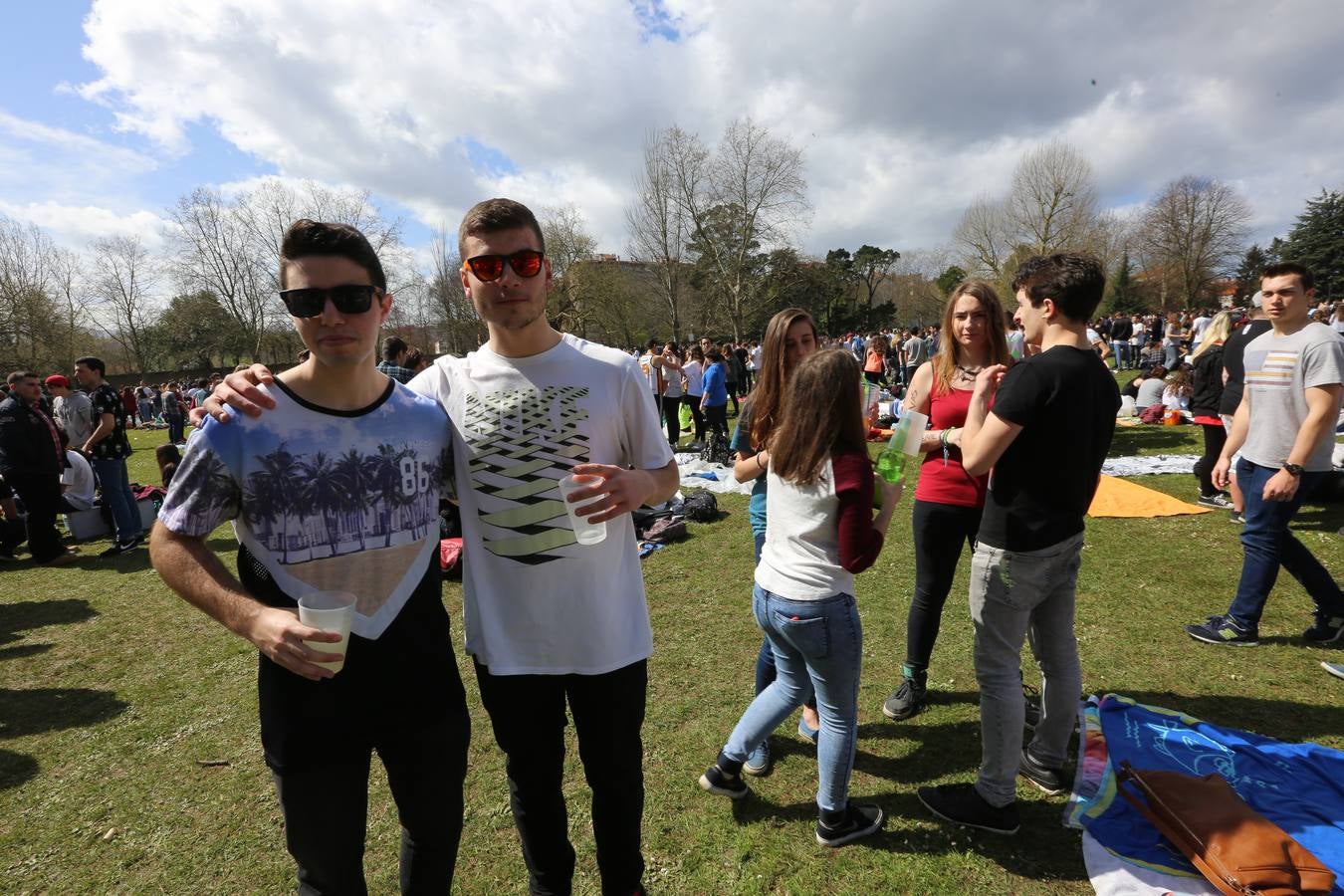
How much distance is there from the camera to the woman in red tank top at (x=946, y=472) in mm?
2961

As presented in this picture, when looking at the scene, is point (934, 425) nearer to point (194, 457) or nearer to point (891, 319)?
point (194, 457)

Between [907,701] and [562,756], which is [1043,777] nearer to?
[907,701]

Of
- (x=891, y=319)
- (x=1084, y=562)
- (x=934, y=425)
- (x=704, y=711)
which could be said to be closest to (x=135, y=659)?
(x=704, y=711)

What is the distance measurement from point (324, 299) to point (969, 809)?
2.95 meters

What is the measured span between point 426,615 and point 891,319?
60.1 m

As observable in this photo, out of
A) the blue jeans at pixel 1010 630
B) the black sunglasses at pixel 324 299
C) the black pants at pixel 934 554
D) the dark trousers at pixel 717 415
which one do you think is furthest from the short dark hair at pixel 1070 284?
the dark trousers at pixel 717 415

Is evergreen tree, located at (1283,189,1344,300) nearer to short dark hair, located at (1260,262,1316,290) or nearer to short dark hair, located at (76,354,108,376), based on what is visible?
short dark hair, located at (1260,262,1316,290)

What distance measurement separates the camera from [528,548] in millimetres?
1746

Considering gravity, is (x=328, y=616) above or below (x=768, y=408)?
below

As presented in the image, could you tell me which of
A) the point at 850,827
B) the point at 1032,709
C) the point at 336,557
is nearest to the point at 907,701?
the point at 1032,709

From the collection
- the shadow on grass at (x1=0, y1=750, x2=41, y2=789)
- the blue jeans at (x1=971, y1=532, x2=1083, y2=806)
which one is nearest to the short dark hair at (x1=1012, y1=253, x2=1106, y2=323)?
the blue jeans at (x1=971, y1=532, x2=1083, y2=806)

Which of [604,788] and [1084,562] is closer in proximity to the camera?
[604,788]

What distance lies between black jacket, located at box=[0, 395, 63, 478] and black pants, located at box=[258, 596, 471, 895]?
25.9 feet

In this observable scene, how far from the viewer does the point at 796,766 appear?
2920mm
